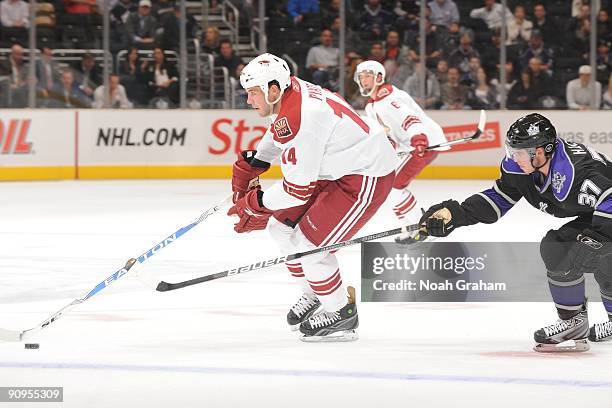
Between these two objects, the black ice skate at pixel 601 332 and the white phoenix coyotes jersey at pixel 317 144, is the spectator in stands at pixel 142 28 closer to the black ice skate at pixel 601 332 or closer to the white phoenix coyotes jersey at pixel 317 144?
the white phoenix coyotes jersey at pixel 317 144

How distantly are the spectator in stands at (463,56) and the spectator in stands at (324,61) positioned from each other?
4.14 ft

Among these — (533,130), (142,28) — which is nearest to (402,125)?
(533,130)

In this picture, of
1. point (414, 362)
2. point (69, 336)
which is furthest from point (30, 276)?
point (414, 362)

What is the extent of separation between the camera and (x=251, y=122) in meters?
12.9

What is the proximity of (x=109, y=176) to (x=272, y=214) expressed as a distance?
832 centimetres

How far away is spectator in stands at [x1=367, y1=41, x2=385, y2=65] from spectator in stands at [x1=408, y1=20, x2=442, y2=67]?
306 mm

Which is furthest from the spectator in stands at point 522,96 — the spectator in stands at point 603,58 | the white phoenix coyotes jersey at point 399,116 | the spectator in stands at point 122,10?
the white phoenix coyotes jersey at point 399,116

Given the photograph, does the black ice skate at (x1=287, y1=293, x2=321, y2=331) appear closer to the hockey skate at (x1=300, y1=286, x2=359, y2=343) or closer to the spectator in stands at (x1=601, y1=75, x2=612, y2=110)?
the hockey skate at (x1=300, y1=286, x2=359, y2=343)

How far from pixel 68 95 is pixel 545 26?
531 cm

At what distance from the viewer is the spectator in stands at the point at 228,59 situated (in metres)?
13.1

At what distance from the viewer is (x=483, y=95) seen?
13000mm

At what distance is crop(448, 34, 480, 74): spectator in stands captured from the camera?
1306cm

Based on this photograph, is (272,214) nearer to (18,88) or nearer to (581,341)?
(581,341)

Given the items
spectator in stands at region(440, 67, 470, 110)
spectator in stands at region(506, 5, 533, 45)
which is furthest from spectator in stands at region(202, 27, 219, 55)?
spectator in stands at region(506, 5, 533, 45)
